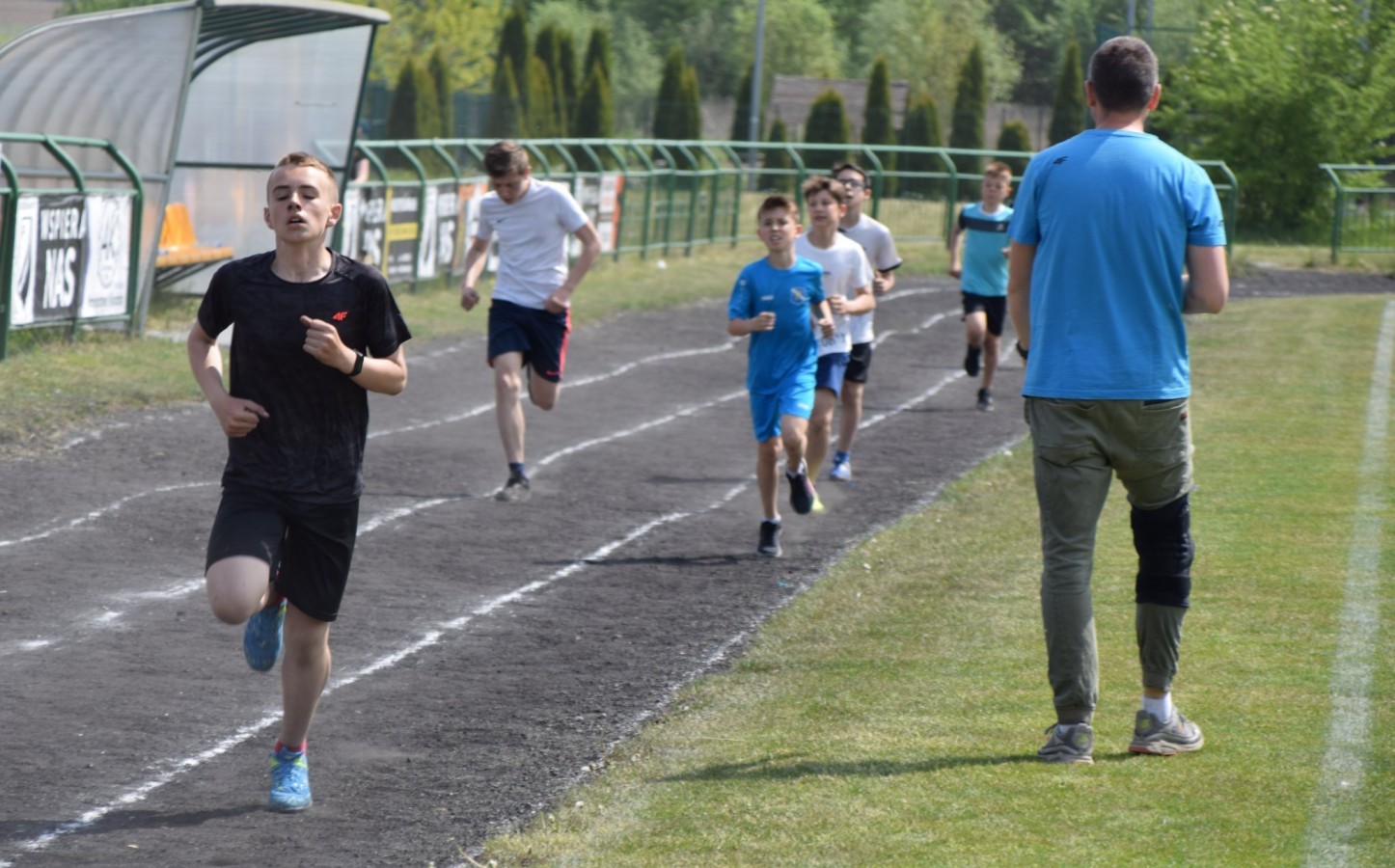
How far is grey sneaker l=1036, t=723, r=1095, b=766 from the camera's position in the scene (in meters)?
5.55

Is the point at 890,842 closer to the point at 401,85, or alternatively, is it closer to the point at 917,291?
the point at 917,291

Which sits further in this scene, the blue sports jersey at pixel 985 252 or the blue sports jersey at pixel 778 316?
the blue sports jersey at pixel 985 252

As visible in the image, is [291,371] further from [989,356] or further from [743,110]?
[743,110]

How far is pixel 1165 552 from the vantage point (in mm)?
5527

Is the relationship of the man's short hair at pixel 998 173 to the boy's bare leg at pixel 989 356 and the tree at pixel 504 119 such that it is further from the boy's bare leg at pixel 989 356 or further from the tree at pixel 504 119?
the tree at pixel 504 119

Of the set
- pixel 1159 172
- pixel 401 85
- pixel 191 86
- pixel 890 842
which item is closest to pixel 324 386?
pixel 890 842

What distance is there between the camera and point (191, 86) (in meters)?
18.5

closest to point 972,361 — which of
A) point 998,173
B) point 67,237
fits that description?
point 998,173

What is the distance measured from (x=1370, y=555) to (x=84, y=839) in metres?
6.59

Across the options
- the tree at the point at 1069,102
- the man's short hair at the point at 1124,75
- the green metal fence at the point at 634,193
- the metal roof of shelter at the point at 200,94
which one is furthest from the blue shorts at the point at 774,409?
the tree at the point at 1069,102

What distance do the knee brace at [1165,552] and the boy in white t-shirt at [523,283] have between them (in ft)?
18.8

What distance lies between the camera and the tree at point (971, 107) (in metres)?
54.2

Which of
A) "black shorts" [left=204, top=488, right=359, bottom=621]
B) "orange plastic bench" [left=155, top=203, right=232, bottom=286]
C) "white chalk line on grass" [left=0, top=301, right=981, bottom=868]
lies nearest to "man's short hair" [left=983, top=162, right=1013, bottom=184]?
"white chalk line on grass" [left=0, top=301, right=981, bottom=868]

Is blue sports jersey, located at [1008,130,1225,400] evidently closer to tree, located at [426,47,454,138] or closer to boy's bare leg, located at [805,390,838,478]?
boy's bare leg, located at [805,390,838,478]
